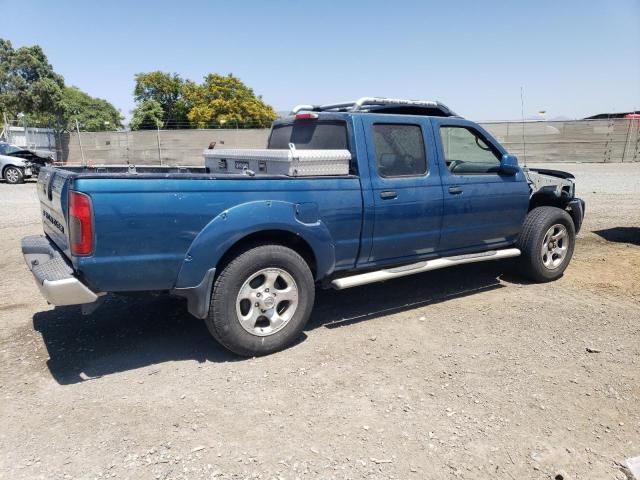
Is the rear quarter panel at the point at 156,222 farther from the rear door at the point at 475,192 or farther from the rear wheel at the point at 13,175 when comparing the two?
the rear wheel at the point at 13,175

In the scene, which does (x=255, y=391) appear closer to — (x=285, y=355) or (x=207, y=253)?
(x=285, y=355)

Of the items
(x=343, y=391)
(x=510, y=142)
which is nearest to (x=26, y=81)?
(x=510, y=142)

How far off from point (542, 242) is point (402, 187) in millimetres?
2095

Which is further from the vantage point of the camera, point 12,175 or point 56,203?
point 12,175

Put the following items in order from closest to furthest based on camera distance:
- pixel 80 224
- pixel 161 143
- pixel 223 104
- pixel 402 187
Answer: pixel 80 224 < pixel 402 187 < pixel 161 143 < pixel 223 104

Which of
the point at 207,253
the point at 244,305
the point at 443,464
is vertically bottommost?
Answer: the point at 443,464

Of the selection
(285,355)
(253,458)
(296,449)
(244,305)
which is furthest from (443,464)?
(244,305)

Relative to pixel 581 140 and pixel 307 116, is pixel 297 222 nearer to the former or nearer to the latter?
pixel 307 116

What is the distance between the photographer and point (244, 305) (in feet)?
13.1

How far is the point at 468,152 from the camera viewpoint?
5656mm

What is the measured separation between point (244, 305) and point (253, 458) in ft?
4.60

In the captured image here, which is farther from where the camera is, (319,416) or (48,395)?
(48,395)

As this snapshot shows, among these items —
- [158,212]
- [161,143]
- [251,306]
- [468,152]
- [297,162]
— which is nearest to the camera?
[158,212]

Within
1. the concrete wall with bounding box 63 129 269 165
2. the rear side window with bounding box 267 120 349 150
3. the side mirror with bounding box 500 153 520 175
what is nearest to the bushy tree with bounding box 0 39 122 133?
the concrete wall with bounding box 63 129 269 165
